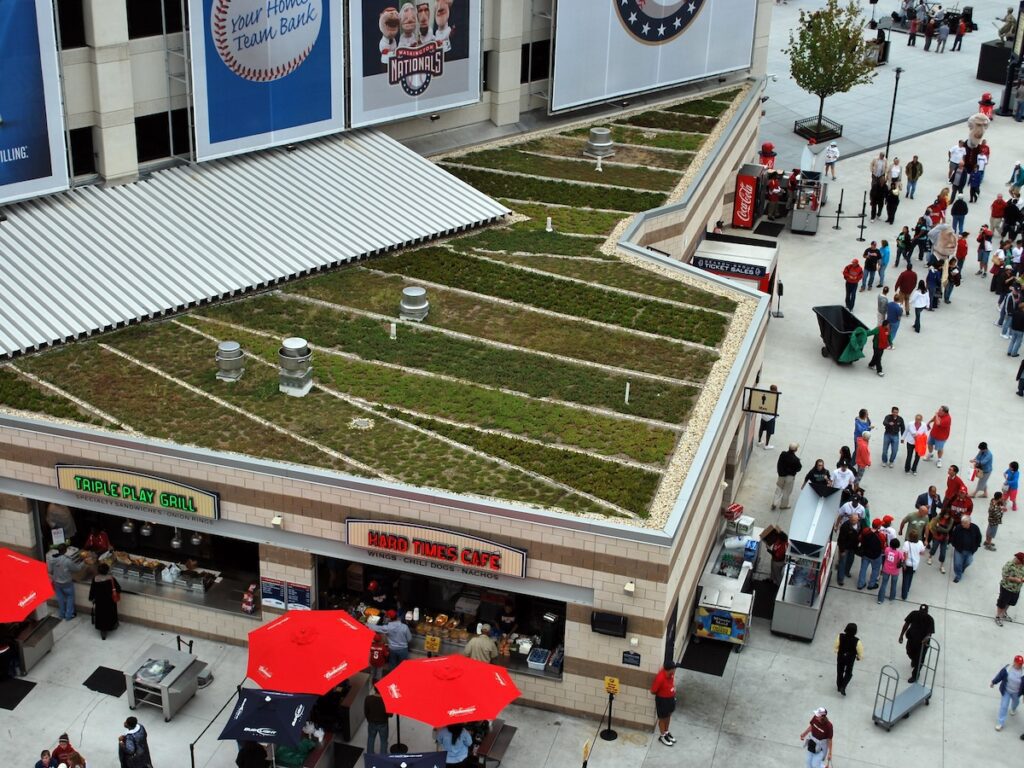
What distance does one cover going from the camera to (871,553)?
3288 cm

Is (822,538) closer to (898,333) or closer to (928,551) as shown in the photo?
(928,551)

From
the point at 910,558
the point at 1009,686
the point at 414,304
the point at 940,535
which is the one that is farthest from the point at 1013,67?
the point at 1009,686

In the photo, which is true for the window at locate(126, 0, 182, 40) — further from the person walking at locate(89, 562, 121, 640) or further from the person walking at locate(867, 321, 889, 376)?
the person walking at locate(867, 321, 889, 376)

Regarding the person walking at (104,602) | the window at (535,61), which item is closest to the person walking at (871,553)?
the person walking at (104,602)

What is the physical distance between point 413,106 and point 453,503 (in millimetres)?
18326

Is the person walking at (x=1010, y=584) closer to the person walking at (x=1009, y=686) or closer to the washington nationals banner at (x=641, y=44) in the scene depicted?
the person walking at (x=1009, y=686)

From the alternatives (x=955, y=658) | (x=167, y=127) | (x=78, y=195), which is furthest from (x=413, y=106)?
(x=955, y=658)

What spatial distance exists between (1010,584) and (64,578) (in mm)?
19334

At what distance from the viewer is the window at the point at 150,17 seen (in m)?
36.0

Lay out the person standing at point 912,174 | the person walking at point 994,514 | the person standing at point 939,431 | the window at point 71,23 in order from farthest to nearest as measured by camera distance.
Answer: the person standing at point 912,174, the person standing at point 939,431, the window at point 71,23, the person walking at point 994,514

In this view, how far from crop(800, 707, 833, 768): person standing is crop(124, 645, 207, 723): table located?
37.6 feet

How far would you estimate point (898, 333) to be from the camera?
4622 centimetres

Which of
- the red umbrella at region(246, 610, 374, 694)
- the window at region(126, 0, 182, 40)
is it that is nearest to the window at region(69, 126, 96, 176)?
the window at region(126, 0, 182, 40)

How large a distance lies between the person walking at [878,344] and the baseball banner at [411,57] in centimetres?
1346
